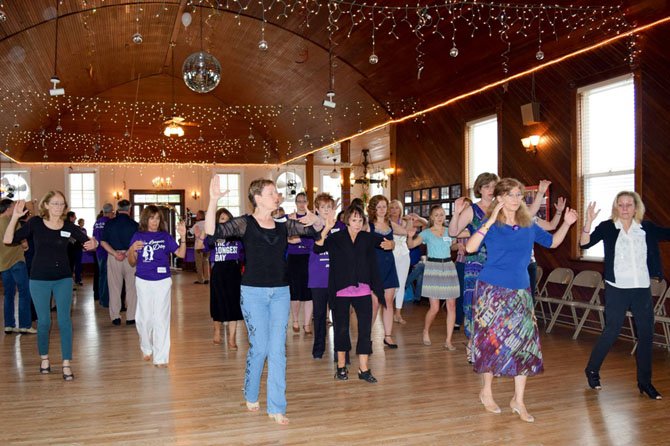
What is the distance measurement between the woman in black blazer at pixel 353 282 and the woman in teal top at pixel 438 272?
1.15 m

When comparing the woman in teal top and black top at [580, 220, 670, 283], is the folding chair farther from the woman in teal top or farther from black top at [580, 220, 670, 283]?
black top at [580, 220, 670, 283]

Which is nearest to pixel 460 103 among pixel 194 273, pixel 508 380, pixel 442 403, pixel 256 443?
pixel 508 380

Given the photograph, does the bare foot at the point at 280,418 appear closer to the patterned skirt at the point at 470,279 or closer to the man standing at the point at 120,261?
the patterned skirt at the point at 470,279

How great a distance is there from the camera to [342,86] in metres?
13.2

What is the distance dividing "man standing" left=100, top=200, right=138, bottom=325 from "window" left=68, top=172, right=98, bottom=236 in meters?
12.5

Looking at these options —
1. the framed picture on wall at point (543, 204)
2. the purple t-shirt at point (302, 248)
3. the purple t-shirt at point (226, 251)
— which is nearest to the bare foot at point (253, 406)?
the purple t-shirt at point (226, 251)

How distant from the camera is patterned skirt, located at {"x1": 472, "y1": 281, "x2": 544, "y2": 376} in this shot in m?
4.05

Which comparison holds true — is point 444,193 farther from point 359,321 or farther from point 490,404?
point 490,404

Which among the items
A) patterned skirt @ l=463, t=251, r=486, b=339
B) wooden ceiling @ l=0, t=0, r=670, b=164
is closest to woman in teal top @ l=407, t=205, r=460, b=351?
patterned skirt @ l=463, t=251, r=486, b=339

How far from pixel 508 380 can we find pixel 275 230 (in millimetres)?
2444

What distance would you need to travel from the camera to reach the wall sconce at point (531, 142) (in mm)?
8594

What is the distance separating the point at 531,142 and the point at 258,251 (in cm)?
573

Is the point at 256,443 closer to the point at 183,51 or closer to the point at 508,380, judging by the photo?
the point at 508,380

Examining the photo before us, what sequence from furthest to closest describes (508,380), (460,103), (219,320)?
(460,103), (219,320), (508,380)
